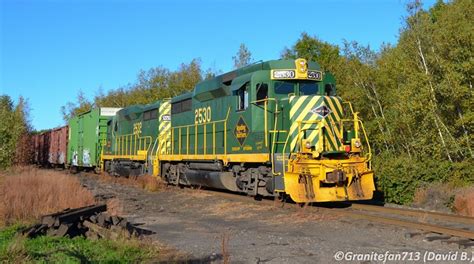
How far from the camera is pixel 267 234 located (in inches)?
330

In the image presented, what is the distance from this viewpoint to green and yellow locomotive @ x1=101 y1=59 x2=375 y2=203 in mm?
10906

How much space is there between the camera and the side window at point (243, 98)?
41.6ft

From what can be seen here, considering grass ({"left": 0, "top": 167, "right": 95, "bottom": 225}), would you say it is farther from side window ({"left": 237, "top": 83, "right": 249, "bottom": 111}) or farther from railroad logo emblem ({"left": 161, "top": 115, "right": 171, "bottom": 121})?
railroad logo emblem ({"left": 161, "top": 115, "right": 171, "bottom": 121})

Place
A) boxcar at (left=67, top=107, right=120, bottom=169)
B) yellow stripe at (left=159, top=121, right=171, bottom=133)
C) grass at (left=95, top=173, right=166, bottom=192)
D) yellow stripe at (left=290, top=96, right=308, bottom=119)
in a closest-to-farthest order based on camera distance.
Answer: yellow stripe at (left=290, top=96, right=308, bottom=119), grass at (left=95, top=173, right=166, bottom=192), yellow stripe at (left=159, top=121, right=171, bottom=133), boxcar at (left=67, top=107, right=120, bottom=169)

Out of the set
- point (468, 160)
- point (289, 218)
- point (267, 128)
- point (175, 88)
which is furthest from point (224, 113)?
point (175, 88)

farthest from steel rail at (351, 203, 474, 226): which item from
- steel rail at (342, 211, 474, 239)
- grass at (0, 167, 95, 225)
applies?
grass at (0, 167, 95, 225)

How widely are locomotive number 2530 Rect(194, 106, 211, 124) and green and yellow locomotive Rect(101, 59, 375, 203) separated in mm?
34

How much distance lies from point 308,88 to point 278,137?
1746 mm

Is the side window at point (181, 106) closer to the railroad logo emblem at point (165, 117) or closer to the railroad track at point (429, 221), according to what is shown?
the railroad logo emblem at point (165, 117)

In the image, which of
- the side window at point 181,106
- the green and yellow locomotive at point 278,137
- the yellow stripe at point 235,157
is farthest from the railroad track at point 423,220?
the side window at point 181,106

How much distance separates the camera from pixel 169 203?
13781mm

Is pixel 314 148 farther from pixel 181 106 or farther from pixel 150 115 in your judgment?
pixel 150 115

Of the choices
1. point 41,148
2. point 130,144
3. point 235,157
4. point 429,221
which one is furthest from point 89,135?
point 429,221

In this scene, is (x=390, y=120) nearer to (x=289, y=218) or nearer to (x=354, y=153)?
(x=354, y=153)
